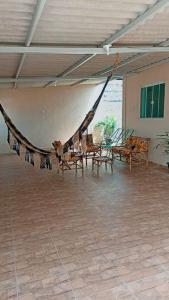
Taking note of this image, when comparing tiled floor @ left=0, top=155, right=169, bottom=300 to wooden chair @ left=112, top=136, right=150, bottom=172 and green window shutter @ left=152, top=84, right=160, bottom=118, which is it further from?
green window shutter @ left=152, top=84, right=160, bottom=118

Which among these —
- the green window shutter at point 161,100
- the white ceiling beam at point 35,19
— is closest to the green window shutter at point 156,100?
the green window shutter at point 161,100

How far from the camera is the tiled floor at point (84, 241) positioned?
6.57ft

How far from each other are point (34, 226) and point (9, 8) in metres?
2.51

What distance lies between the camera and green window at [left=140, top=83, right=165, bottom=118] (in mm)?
6293

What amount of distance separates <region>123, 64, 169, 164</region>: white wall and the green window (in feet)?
0.42

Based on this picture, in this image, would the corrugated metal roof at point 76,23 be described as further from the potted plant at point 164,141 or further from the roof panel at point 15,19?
the potted plant at point 164,141

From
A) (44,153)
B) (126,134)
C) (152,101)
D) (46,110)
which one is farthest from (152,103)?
(46,110)

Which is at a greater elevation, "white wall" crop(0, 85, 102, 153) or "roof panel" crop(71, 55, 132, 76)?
"roof panel" crop(71, 55, 132, 76)

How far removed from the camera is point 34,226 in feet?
10.2

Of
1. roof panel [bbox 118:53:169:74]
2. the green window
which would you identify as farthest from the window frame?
roof panel [bbox 118:53:169:74]

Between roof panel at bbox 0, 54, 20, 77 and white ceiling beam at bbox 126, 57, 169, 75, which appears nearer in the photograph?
roof panel at bbox 0, 54, 20, 77

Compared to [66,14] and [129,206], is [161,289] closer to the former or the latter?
[129,206]

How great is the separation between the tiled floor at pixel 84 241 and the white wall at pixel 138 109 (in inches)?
73.3

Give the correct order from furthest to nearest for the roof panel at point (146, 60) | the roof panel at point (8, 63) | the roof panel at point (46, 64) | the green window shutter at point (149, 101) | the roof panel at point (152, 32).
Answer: the green window shutter at point (149, 101)
the roof panel at point (146, 60)
the roof panel at point (46, 64)
the roof panel at point (8, 63)
the roof panel at point (152, 32)
